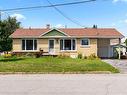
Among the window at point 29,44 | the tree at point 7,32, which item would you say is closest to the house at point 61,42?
the window at point 29,44

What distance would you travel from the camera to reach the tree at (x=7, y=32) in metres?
57.0

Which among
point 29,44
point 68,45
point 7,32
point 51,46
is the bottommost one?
point 51,46

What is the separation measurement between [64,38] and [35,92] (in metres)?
29.4

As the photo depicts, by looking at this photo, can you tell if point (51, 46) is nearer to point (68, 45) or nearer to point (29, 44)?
point (68, 45)

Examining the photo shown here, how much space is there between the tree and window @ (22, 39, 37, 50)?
448 inches

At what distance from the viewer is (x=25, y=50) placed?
4150 cm

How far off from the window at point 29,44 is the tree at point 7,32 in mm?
11380

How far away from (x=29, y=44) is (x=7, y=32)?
2234 centimetres

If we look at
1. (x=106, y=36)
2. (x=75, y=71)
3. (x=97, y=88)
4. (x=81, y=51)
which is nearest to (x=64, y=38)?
(x=81, y=51)

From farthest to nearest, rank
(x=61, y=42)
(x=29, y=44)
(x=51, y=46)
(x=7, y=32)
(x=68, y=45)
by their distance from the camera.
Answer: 1. (x=7, y=32)
2. (x=29, y=44)
3. (x=51, y=46)
4. (x=61, y=42)
5. (x=68, y=45)

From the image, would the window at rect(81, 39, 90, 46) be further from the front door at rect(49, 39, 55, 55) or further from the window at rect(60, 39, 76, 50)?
the front door at rect(49, 39, 55, 55)

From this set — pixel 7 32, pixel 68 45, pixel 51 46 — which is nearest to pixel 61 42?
pixel 68 45

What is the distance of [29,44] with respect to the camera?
42.1 m

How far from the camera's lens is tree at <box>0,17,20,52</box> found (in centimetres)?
5699
